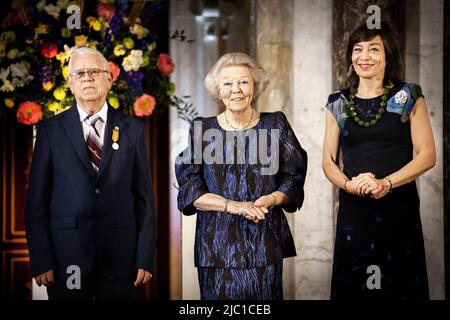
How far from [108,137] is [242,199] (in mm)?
761

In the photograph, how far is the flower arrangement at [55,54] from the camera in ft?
13.2

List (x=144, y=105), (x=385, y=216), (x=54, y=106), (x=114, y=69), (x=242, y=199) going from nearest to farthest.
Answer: (x=242, y=199) → (x=385, y=216) → (x=114, y=69) → (x=54, y=106) → (x=144, y=105)

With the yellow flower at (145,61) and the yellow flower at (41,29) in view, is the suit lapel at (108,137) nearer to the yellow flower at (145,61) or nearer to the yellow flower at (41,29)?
the yellow flower at (145,61)

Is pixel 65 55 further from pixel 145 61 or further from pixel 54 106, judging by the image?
pixel 145 61

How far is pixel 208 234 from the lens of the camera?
3584 millimetres

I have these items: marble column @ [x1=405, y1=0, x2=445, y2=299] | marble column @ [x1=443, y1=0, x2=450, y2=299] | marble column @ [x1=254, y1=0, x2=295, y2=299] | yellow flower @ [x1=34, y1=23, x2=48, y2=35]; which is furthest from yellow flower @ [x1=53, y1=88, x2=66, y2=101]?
marble column @ [x1=443, y1=0, x2=450, y2=299]

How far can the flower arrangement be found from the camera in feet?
13.2

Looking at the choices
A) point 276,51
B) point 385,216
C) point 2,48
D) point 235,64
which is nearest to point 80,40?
point 2,48

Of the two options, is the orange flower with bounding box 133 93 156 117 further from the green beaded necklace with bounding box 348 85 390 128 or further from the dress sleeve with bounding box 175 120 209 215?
the green beaded necklace with bounding box 348 85 390 128

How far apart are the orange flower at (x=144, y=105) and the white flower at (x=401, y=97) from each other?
1.45m

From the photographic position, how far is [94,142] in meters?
3.62

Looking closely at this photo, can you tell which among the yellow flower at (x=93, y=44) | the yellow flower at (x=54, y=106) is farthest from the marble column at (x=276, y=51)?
the yellow flower at (x=54, y=106)
